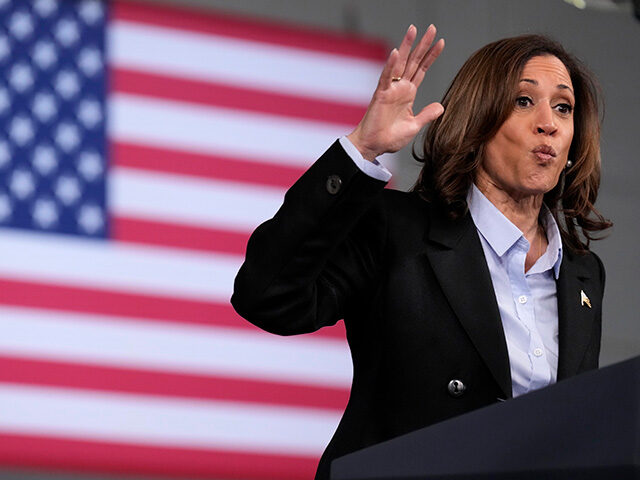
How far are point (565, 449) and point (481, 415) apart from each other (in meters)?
0.06

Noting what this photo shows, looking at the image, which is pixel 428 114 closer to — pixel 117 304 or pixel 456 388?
pixel 456 388

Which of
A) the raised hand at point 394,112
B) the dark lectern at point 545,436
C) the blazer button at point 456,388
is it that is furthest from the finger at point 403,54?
the dark lectern at point 545,436

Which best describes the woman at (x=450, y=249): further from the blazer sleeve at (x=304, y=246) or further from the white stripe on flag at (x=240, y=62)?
the white stripe on flag at (x=240, y=62)

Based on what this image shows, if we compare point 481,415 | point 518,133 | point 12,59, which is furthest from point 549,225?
point 12,59

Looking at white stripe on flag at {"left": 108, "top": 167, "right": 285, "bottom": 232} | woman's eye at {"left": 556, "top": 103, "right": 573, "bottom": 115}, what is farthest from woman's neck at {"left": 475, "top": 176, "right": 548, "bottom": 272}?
white stripe on flag at {"left": 108, "top": 167, "right": 285, "bottom": 232}

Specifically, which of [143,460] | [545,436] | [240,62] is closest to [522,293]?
[545,436]

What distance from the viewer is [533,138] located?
1462 mm

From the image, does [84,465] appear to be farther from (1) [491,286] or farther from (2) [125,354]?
(1) [491,286]

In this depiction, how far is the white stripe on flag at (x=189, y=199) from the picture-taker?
134 inches

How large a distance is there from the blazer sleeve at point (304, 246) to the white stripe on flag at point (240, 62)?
234 cm

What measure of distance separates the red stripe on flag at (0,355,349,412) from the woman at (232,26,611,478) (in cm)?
196

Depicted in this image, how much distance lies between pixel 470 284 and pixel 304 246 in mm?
250

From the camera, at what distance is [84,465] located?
10.5 ft

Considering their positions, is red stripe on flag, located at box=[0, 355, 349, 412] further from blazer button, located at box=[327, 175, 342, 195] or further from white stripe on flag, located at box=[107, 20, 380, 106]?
blazer button, located at box=[327, 175, 342, 195]
